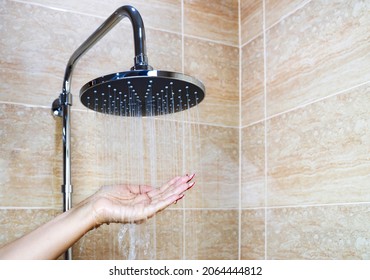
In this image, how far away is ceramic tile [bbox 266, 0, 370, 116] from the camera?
106cm

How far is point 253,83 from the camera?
1.45 m

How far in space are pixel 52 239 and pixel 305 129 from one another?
691 mm

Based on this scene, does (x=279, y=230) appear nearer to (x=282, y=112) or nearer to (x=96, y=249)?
(x=282, y=112)

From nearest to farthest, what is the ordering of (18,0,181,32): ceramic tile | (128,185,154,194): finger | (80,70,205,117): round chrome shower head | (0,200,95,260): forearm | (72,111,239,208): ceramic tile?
(80,70,205,117): round chrome shower head
(0,200,95,260): forearm
(128,185,154,194): finger
(72,111,239,208): ceramic tile
(18,0,181,32): ceramic tile

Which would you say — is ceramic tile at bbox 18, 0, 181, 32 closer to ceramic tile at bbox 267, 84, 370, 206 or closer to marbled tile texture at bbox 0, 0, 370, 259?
marbled tile texture at bbox 0, 0, 370, 259

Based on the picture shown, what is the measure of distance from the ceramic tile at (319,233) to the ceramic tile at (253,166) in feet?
0.28

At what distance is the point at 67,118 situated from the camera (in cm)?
115

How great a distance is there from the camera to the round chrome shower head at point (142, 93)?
767 mm

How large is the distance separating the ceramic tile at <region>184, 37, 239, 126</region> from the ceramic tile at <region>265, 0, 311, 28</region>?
176mm

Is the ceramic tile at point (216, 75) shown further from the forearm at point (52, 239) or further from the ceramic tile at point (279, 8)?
the forearm at point (52, 239)

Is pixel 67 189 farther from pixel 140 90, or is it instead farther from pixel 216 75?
pixel 216 75

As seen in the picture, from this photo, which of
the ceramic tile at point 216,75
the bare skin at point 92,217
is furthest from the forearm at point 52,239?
the ceramic tile at point 216,75

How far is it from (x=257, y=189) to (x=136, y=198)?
1.71 feet

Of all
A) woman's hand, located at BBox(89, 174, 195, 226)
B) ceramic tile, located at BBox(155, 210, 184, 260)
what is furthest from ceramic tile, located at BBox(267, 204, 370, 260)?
woman's hand, located at BBox(89, 174, 195, 226)
